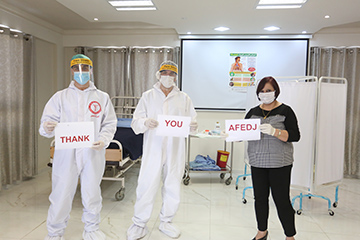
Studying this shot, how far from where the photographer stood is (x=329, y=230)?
9.14ft

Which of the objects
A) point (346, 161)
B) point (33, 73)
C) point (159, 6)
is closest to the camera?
point (159, 6)

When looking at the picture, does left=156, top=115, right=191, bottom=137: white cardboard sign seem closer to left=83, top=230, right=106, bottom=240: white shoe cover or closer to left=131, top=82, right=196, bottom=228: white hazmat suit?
left=131, top=82, right=196, bottom=228: white hazmat suit

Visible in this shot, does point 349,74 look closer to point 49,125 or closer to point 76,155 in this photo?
point 76,155

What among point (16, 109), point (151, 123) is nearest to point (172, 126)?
point (151, 123)

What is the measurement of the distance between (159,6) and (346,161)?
3.94 m

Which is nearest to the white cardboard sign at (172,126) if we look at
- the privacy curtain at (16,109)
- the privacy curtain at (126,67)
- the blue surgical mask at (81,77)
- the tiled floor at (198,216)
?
the blue surgical mask at (81,77)

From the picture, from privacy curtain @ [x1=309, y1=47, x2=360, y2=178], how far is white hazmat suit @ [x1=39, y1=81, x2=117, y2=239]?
3.90 metres

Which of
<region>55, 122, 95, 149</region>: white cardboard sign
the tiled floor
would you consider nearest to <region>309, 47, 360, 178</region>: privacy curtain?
the tiled floor

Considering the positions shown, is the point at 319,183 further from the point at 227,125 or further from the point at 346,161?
the point at 346,161

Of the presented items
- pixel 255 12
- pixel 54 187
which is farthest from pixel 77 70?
pixel 255 12

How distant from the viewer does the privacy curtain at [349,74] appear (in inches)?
185

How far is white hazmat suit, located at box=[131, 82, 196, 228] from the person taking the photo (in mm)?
2477

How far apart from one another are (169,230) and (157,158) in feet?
2.28

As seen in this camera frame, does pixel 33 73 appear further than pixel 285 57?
No
